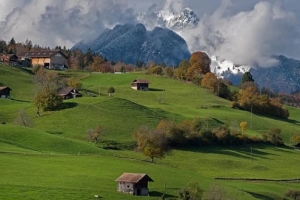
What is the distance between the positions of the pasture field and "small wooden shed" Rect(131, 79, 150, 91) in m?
3.83

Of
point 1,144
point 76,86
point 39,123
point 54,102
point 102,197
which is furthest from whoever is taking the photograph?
point 76,86

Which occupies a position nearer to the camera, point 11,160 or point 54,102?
point 11,160

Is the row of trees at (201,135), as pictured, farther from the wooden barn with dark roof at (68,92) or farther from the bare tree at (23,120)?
the wooden barn with dark roof at (68,92)

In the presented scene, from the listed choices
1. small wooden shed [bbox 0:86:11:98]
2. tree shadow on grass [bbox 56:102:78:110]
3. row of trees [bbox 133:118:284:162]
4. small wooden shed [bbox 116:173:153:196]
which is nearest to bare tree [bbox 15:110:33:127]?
tree shadow on grass [bbox 56:102:78:110]

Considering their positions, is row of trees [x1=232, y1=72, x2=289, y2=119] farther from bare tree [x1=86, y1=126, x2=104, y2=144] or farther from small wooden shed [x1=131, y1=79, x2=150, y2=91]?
→ bare tree [x1=86, y1=126, x2=104, y2=144]

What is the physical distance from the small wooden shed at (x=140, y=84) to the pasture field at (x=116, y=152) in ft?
12.6

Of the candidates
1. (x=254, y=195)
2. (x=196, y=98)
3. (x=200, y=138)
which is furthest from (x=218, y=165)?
(x=196, y=98)

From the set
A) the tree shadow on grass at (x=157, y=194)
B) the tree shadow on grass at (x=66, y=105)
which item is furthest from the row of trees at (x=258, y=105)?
the tree shadow on grass at (x=157, y=194)

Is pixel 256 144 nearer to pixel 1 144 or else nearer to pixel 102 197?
pixel 1 144

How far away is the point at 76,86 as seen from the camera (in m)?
182

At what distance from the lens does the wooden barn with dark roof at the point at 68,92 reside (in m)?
166

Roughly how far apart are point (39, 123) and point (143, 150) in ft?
109

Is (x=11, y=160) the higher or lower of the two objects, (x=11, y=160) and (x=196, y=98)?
the lower

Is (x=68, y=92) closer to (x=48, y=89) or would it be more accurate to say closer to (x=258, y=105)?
(x=48, y=89)
